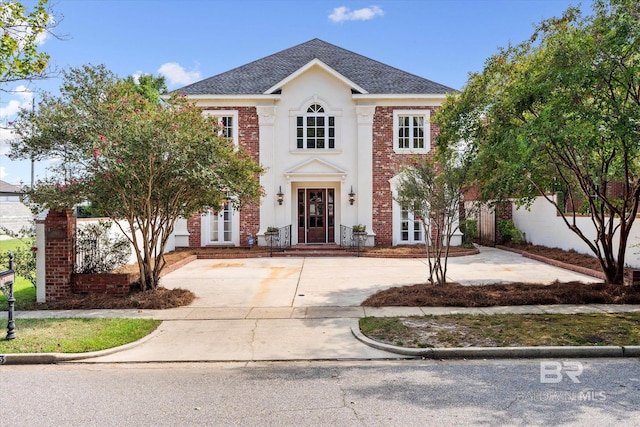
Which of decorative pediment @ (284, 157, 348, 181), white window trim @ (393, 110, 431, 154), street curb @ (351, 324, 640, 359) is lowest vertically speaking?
street curb @ (351, 324, 640, 359)

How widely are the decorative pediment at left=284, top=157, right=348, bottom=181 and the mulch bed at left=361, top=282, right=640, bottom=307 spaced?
10.1m

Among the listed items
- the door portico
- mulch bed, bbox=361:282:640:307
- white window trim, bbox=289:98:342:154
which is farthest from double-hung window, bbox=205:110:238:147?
mulch bed, bbox=361:282:640:307

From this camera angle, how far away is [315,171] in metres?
20.0

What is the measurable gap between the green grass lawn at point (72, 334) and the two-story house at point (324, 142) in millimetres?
11924

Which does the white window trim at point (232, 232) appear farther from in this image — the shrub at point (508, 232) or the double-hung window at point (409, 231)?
the shrub at point (508, 232)

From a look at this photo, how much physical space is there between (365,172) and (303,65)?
5678 millimetres

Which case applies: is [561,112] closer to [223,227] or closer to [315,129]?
[315,129]

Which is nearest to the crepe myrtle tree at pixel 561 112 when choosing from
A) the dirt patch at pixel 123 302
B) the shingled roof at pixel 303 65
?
the dirt patch at pixel 123 302

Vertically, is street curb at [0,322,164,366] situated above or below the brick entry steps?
below

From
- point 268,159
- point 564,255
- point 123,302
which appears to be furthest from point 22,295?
point 564,255

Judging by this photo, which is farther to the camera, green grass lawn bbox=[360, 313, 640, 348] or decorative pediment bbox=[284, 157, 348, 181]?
decorative pediment bbox=[284, 157, 348, 181]

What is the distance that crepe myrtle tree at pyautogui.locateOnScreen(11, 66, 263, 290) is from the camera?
28.9 feet

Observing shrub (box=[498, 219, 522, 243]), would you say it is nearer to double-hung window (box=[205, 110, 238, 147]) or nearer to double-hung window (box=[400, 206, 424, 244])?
double-hung window (box=[400, 206, 424, 244])

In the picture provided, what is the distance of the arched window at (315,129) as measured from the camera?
20.2 meters
